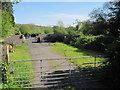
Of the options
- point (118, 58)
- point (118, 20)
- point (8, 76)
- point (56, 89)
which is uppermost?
point (118, 20)

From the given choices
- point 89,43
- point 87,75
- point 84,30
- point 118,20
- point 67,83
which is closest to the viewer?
point 67,83

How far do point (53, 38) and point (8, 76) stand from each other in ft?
106

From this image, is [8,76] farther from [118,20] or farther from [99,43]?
[99,43]

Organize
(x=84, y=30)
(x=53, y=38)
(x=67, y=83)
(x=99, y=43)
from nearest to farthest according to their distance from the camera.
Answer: (x=67, y=83) → (x=99, y=43) → (x=84, y=30) → (x=53, y=38)

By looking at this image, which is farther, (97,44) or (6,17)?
(97,44)

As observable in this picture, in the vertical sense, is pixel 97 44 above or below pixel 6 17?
below

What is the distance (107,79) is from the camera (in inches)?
218

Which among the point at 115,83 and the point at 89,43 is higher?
the point at 89,43

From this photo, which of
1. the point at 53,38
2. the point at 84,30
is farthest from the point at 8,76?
the point at 53,38

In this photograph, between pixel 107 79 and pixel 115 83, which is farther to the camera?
pixel 107 79

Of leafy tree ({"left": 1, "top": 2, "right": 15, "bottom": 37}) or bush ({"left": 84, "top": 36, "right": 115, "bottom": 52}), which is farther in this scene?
bush ({"left": 84, "top": 36, "right": 115, "bottom": 52})

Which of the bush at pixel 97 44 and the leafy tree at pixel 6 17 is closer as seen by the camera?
the leafy tree at pixel 6 17

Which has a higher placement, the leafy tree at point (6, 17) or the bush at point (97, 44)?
the leafy tree at point (6, 17)

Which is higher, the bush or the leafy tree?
the leafy tree
